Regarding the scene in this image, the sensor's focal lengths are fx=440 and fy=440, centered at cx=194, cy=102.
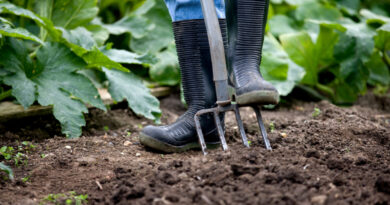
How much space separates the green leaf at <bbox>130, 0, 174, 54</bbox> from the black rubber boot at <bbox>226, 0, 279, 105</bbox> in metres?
1.61

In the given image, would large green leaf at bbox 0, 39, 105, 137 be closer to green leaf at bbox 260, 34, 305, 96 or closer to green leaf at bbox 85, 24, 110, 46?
green leaf at bbox 85, 24, 110, 46

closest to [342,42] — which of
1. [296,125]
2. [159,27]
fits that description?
[296,125]

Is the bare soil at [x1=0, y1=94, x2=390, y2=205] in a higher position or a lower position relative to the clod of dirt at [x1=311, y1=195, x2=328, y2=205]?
lower

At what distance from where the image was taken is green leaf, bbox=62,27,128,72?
241 centimetres

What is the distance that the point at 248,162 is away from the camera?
1570 millimetres

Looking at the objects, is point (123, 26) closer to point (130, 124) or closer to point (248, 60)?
point (130, 124)

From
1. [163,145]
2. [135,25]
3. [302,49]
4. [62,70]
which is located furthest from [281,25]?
[163,145]

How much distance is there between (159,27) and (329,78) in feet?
4.98

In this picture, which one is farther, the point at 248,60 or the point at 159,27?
the point at 159,27

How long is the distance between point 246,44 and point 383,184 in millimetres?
770

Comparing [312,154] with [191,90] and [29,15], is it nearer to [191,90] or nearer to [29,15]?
[191,90]

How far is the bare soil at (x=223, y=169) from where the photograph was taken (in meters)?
1.36

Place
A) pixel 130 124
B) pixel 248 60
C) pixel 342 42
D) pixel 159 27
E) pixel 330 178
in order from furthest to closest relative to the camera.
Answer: pixel 159 27 → pixel 342 42 → pixel 130 124 → pixel 248 60 → pixel 330 178

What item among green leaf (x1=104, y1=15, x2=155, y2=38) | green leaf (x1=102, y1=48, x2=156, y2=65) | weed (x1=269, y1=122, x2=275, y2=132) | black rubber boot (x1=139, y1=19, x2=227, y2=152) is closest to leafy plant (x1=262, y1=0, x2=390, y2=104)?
weed (x1=269, y1=122, x2=275, y2=132)
